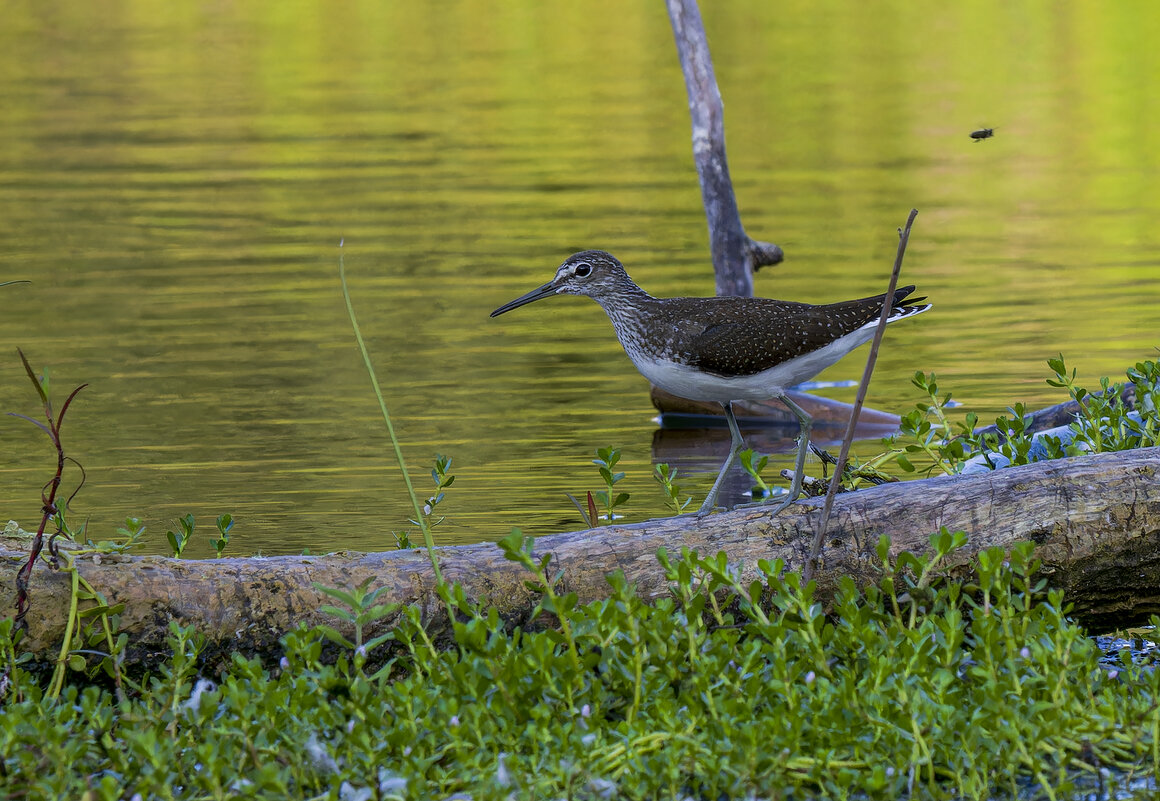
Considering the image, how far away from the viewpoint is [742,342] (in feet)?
24.5

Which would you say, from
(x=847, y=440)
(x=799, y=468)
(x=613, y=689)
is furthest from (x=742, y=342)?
(x=613, y=689)

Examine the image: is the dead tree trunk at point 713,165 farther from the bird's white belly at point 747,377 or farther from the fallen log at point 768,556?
the fallen log at point 768,556

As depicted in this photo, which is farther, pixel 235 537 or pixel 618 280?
pixel 235 537

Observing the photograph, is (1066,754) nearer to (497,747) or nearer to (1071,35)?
(497,747)

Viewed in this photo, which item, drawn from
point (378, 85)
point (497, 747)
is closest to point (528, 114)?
point (378, 85)

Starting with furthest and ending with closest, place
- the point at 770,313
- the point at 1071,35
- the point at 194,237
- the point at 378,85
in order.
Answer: the point at 1071,35 < the point at 378,85 < the point at 194,237 < the point at 770,313

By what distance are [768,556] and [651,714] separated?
3.85 feet

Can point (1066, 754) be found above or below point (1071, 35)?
above

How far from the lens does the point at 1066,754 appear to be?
203 inches

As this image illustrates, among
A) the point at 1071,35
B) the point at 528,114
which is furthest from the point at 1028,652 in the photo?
the point at 1071,35

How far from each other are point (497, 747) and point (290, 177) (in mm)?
20443

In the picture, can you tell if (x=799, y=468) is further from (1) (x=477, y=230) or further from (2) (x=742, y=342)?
(1) (x=477, y=230)

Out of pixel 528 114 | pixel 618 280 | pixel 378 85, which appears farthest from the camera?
pixel 378 85

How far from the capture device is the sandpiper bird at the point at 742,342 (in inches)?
294
